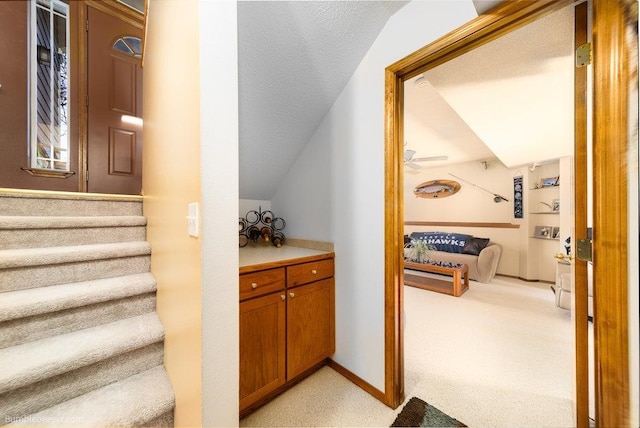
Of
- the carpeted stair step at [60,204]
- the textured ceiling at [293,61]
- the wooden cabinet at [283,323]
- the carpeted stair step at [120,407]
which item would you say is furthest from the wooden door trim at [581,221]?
the carpeted stair step at [60,204]

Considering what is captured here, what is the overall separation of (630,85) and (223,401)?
61.2 inches

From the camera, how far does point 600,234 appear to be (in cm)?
77

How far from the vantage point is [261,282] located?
54.8 inches

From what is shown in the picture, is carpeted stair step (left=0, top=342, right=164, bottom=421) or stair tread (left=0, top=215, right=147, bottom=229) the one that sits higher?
stair tread (left=0, top=215, right=147, bottom=229)

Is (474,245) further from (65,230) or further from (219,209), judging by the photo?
(65,230)

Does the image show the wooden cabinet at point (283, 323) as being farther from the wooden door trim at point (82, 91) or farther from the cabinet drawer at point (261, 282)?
the wooden door trim at point (82, 91)

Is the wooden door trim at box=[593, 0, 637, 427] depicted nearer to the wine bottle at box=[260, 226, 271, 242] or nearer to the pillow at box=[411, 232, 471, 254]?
the wine bottle at box=[260, 226, 271, 242]

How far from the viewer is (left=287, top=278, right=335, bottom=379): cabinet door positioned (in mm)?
1547

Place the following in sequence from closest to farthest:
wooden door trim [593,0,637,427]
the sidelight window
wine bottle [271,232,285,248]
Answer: wooden door trim [593,0,637,427] < wine bottle [271,232,285,248] < the sidelight window

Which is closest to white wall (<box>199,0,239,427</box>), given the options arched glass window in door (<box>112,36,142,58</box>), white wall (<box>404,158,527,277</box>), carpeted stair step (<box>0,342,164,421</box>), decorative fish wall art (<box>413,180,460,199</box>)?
carpeted stair step (<box>0,342,164,421</box>)

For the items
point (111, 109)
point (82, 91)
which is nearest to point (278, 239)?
point (111, 109)

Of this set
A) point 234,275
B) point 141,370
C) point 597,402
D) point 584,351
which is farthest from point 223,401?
point 584,351

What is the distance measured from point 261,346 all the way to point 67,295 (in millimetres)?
985

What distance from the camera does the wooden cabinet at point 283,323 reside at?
1.34 m
